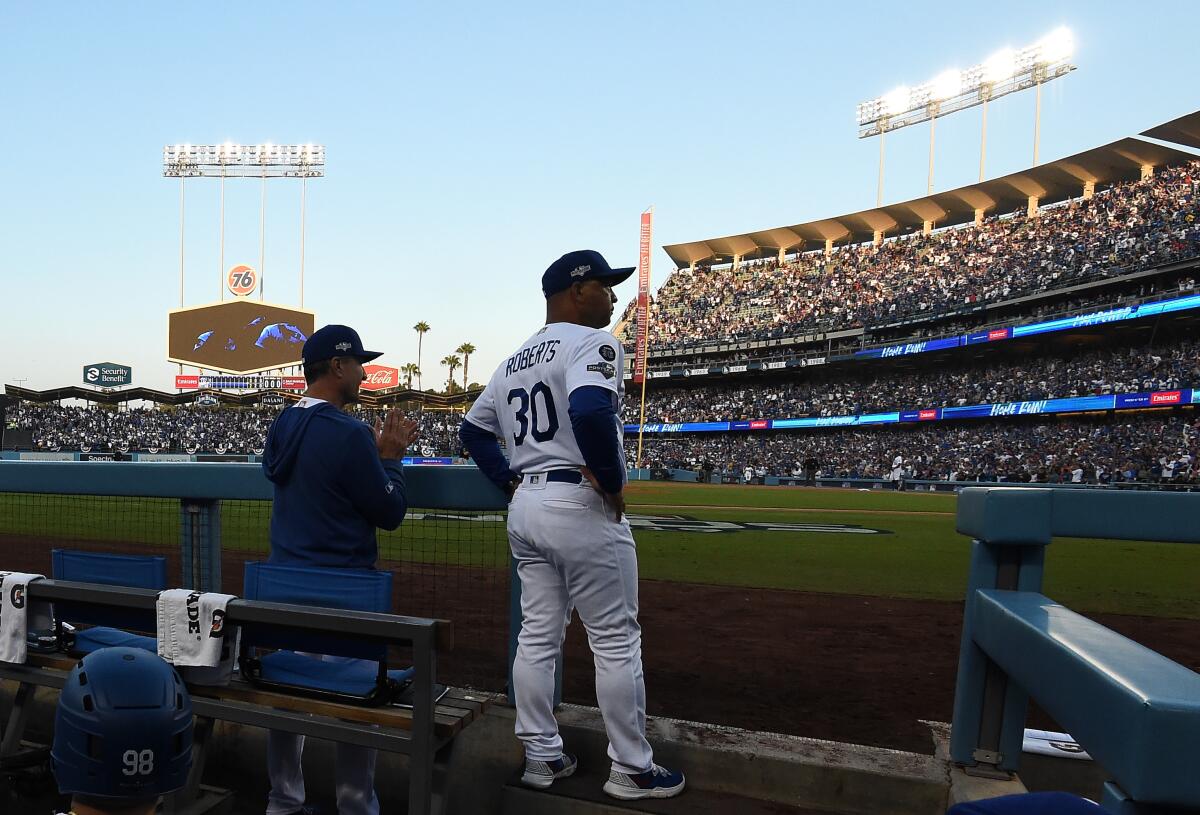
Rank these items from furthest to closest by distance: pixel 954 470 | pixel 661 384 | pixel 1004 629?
1. pixel 661 384
2. pixel 954 470
3. pixel 1004 629

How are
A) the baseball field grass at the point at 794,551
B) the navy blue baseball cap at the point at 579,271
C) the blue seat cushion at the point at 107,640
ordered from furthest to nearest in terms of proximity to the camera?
the baseball field grass at the point at 794,551 → the blue seat cushion at the point at 107,640 → the navy blue baseball cap at the point at 579,271

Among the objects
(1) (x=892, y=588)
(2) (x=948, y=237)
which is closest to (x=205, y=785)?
(1) (x=892, y=588)

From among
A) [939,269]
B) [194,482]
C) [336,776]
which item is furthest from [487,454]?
[939,269]

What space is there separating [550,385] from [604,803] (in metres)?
1.41

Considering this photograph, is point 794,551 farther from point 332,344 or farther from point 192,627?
point 192,627

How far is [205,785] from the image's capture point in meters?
3.06

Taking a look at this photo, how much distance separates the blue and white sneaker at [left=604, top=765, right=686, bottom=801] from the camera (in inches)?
101

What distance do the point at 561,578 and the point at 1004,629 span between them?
143cm

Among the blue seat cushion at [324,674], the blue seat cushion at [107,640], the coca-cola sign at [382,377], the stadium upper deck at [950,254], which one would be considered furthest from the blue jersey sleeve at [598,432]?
the coca-cola sign at [382,377]

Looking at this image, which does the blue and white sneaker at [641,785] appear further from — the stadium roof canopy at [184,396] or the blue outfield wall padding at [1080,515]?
the stadium roof canopy at [184,396]

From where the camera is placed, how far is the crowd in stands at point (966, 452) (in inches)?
1161

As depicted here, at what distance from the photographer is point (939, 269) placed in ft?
151

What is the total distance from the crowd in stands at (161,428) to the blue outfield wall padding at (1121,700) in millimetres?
46055

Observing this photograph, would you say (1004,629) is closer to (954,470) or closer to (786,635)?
(786,635)
